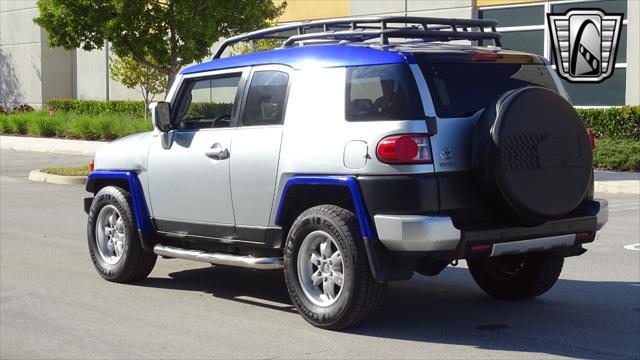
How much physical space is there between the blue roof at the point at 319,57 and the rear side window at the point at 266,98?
111mm

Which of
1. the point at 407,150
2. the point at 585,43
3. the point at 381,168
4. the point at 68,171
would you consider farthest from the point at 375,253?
the point at 585,43

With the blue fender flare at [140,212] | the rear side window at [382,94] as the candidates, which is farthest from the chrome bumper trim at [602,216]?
the blue fender flare at [140,212]

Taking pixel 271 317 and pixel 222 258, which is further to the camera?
pixel 222 258

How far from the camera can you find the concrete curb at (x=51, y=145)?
93.4 ft

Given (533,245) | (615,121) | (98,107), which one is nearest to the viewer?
(533,245)

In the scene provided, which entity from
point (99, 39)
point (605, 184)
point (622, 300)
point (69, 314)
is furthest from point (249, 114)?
point (99, 39)

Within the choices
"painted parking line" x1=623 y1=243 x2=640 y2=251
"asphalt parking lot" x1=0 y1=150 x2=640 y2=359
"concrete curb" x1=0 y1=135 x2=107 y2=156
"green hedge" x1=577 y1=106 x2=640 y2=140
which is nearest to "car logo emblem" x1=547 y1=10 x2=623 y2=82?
"green hedge" x1=577 y1=106 x2=640 y2=140

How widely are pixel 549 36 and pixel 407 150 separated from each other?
20.4 m

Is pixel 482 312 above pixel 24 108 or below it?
below

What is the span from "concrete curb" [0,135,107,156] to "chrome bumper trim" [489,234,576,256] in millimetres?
21753

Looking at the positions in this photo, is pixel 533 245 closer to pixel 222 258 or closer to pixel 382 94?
pixel 382 94

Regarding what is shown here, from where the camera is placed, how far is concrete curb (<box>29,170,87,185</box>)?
1995cm

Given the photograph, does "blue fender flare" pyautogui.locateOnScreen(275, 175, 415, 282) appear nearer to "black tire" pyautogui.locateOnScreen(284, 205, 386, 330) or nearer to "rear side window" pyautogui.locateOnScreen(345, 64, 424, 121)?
"black tire" pyautogui.locateOnScreen(284, 205, 386, 330)

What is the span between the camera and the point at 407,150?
6656 millimetres
